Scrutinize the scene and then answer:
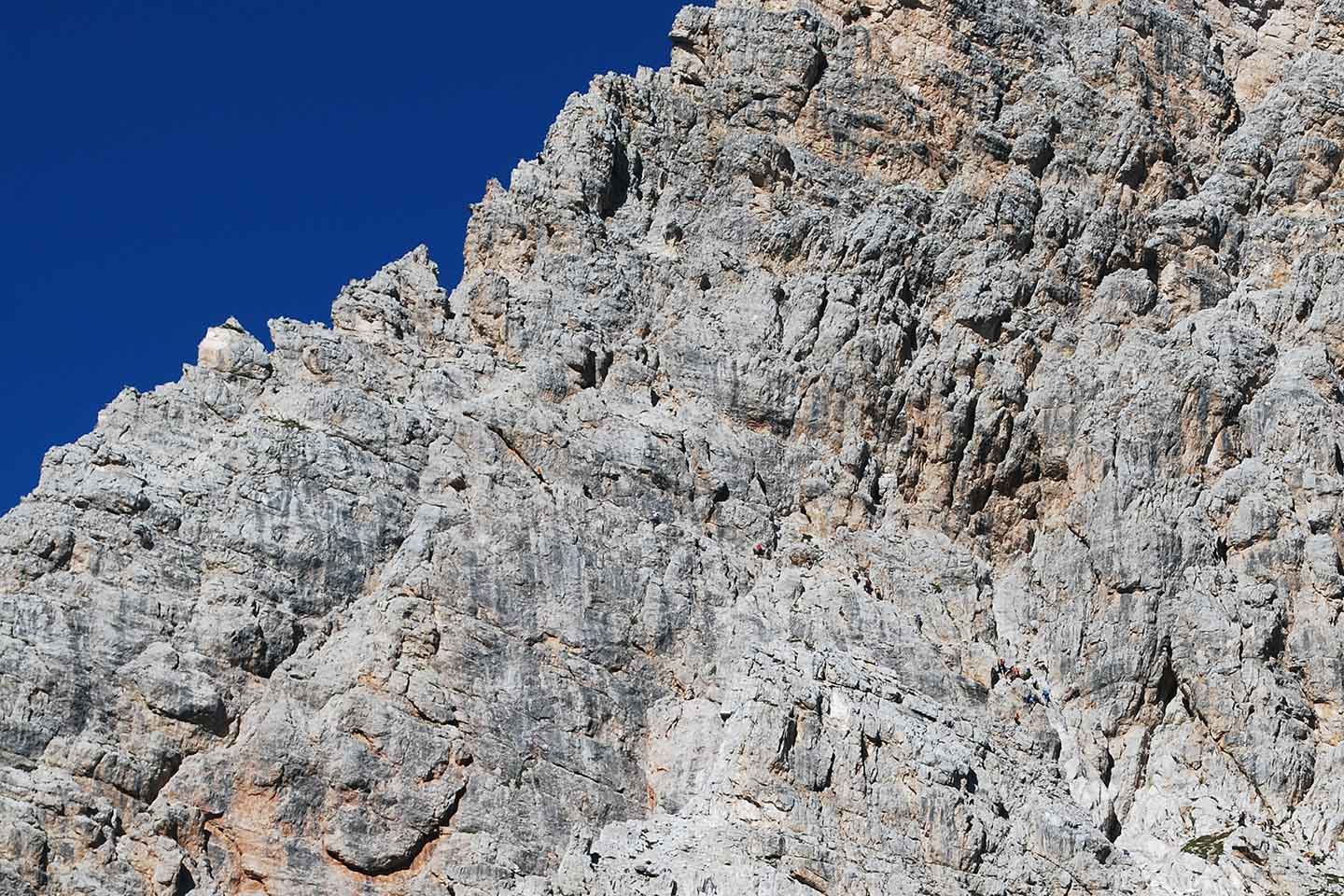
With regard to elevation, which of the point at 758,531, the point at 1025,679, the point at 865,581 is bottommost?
the point at 1025,679

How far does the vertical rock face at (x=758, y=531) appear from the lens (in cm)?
7412

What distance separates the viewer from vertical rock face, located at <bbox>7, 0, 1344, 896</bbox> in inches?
2918

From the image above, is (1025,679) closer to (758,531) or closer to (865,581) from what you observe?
(865,581)

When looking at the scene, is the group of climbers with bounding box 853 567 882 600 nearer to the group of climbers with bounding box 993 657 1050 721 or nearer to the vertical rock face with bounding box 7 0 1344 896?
the vertical rock face with bounding box 7 0 1344 896

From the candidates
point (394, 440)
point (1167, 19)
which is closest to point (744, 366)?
point (394, 440)

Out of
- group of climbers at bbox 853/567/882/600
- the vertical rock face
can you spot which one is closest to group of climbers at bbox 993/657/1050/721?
the vertical rock face

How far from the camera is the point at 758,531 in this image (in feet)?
285

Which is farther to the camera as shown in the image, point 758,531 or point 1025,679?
point 758,531

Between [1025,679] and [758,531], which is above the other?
[758,531]

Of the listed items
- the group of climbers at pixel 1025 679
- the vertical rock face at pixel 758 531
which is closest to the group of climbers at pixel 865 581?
the vertical rock face at pixel 758 531

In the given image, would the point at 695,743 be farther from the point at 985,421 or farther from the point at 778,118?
the point at 778,118

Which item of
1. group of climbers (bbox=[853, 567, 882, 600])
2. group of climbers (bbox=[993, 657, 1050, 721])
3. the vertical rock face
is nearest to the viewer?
the vertical rock face

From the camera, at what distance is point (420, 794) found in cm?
7438

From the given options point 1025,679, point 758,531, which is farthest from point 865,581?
point 1025,679
